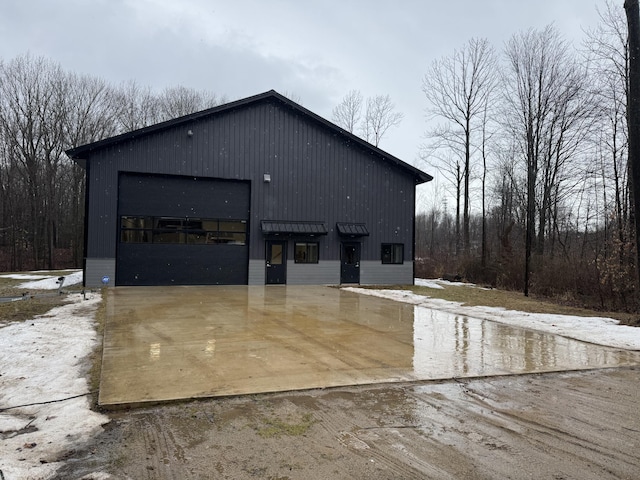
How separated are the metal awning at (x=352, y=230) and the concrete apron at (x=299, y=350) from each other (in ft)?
→ 25.2

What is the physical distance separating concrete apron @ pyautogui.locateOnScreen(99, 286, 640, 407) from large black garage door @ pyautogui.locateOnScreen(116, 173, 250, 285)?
18.1ft

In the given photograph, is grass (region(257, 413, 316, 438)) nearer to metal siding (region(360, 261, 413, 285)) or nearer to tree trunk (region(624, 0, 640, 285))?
tree trunk (region(624, 0, 640, 285))

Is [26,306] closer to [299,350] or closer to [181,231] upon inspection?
[181,231]

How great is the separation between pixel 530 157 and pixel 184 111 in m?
27.5

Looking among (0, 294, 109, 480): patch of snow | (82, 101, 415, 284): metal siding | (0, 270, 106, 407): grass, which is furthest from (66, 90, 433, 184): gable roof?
(0, 294, 109, 480): patch of snow

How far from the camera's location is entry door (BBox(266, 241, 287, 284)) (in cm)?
1813

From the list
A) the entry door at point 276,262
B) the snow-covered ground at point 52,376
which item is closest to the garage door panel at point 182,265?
the entry door at point 276,262

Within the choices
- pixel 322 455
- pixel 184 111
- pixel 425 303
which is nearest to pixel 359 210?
pixel 425 303

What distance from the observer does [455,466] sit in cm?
309

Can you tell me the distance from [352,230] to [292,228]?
2804mm

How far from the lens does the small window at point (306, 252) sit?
733 inches

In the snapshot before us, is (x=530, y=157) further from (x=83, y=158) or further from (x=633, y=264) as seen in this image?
(x=83, y=158)

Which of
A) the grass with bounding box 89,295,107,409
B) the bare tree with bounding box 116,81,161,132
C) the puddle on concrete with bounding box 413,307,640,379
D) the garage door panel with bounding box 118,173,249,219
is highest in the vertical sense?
the bare tree with bounding box 116,81,161,132

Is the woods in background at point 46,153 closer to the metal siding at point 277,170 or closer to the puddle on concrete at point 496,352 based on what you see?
the metal siding at point 277,170
